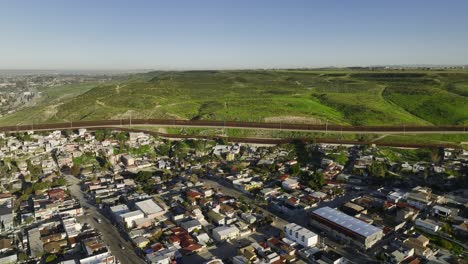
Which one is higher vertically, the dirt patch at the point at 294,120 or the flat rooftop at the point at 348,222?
the dirt patch at the point at 294,120

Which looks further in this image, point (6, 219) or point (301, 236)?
point (6, 219)

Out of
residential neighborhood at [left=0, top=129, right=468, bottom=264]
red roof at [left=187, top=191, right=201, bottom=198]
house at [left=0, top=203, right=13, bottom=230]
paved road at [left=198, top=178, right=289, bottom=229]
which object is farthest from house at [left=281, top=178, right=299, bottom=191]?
house at [left=0, top=203, right=13, bottom=230]

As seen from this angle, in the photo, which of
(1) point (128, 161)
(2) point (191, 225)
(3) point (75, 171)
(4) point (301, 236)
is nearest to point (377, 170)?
(4) point (301, 236)

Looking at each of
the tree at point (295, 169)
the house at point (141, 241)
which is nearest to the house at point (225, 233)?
the house at point (141, 241)

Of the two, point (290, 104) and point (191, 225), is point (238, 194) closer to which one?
point (191, 225)

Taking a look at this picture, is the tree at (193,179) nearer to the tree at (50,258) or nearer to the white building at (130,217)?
the white building at (130,217)

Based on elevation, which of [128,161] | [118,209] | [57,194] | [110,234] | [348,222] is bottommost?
[110,234]

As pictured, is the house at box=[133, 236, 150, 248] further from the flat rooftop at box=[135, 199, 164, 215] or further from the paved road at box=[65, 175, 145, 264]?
the flat rooftop at box=[135, 199, 164, 215]
